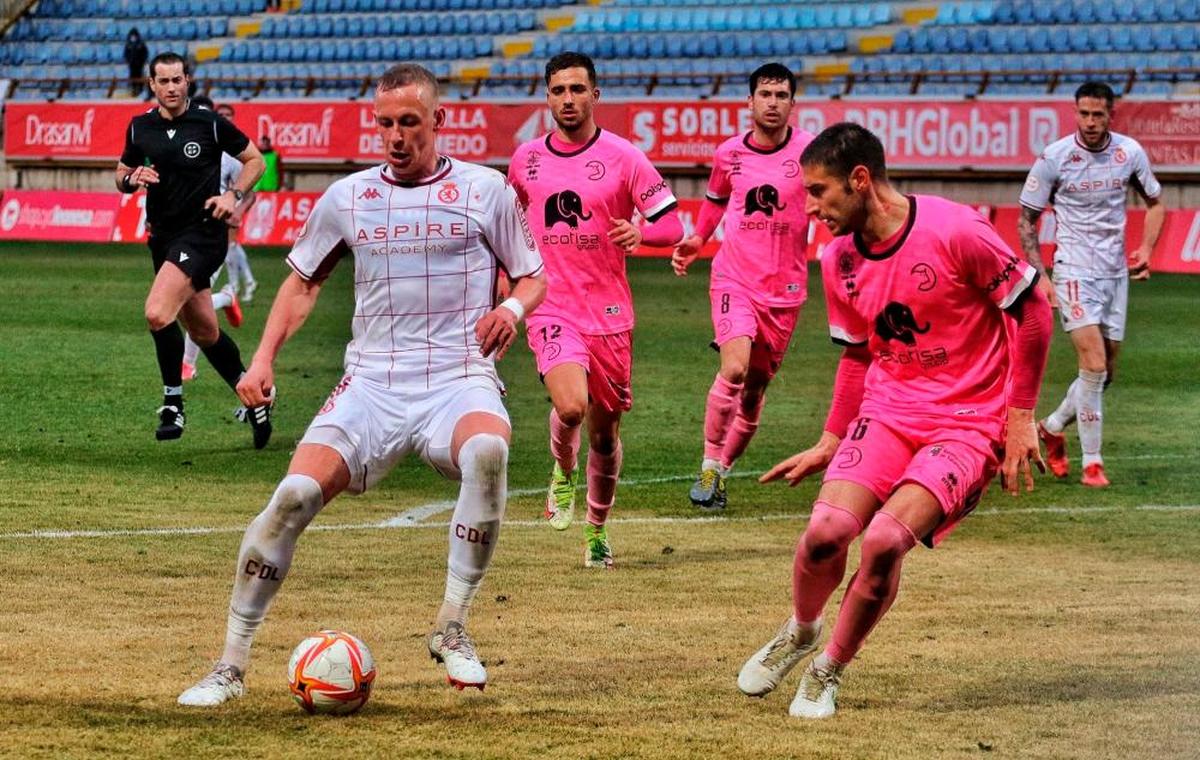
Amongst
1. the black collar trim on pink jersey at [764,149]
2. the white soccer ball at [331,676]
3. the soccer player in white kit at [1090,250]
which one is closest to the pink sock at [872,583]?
the white soccer ball at [331,676]

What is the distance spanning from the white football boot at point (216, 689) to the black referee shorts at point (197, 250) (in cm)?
693

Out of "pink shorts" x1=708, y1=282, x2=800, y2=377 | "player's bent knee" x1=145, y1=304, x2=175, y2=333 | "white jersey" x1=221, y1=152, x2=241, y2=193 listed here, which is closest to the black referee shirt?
"player's bent knee" x1=145, y1=304, x2=175, y2=333

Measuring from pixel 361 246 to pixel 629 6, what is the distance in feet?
105

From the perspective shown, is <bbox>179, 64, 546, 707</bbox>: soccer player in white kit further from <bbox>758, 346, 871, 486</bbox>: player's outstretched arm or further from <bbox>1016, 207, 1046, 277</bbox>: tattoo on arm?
<bbox>1016, 207, 1046, 277</bbox>: tattoo on arm

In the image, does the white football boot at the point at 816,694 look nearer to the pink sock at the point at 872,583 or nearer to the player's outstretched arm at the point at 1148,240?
the pink sock at the point at 872,583

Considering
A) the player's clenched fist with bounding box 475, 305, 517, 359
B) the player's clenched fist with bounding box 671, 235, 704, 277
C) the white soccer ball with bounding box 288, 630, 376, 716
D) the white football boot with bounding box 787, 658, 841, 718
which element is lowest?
the white football boot with bounding box 787, 658, 841, 718

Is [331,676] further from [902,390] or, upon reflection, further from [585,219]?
[585,219]

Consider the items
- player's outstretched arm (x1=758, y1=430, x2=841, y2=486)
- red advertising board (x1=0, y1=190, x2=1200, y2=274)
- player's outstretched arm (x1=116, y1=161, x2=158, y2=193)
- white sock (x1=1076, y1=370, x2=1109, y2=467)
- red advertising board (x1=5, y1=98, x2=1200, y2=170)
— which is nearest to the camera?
player's outstretched arm (x1=758, y1=430, x2=841, y2=486)

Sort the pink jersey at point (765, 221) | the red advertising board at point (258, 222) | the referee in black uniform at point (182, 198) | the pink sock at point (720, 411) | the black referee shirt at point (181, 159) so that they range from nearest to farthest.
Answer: the pink sock at point (720, 411) → the pink jersey at point (765, 221) → the referee in black uniform at point (182, 198) → the black referee shirt at point (181, 159) → the red advertising board at point (258, 222)

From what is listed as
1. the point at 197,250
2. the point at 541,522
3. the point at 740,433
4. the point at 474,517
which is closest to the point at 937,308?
the point at 474,517

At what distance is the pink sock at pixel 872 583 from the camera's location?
5836 mm

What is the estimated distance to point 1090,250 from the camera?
39.6 feet

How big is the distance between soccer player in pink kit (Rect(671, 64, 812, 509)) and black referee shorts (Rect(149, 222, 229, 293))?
142 inches

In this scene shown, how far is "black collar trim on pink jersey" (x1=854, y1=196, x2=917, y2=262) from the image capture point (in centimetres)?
615
